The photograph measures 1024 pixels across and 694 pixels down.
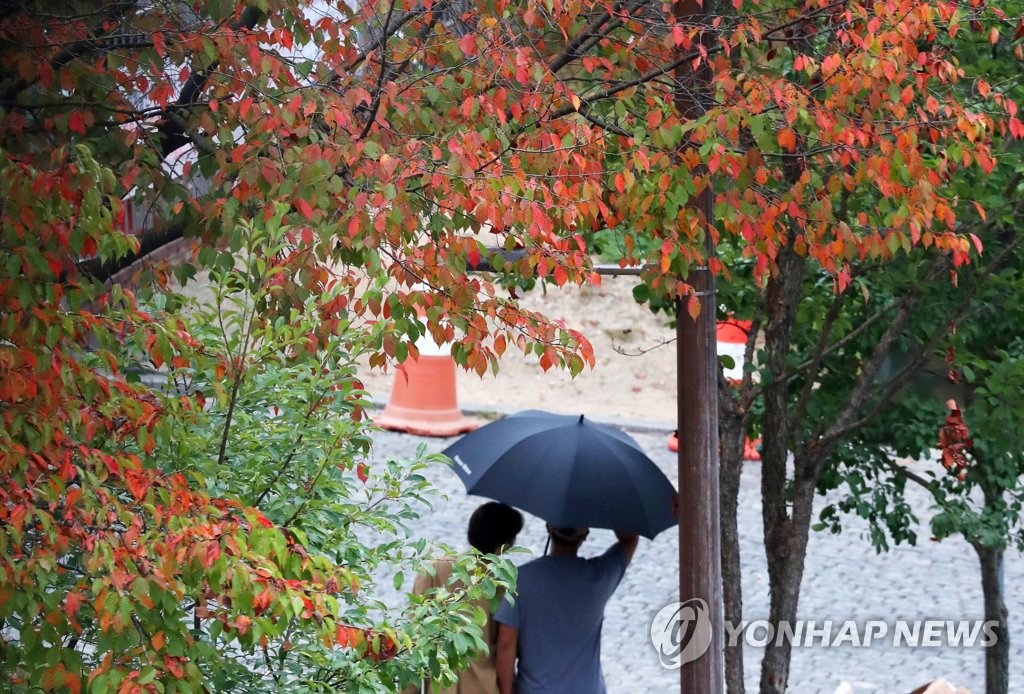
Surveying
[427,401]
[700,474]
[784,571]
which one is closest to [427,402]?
[427,401]

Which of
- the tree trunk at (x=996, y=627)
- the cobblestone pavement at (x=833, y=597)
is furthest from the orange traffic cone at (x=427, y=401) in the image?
the tree trunk at (x=996, y=627)

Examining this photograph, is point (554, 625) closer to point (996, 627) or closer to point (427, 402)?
point (996, 627)

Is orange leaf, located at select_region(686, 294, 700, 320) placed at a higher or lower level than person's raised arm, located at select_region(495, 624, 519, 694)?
higher

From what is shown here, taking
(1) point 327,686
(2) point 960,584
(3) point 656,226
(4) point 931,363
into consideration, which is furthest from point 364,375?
(1) point 327,686

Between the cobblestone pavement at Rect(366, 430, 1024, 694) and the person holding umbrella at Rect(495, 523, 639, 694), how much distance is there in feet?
10.4

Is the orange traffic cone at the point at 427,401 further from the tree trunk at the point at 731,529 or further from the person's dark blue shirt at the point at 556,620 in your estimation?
the person's dark blue shirt at the point at 556,620

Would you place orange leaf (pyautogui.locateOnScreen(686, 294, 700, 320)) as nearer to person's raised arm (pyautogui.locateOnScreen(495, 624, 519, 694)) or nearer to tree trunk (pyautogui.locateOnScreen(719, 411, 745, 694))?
tree trunk (pyautogui.locateOnScreen(719, 411, 745, 694))

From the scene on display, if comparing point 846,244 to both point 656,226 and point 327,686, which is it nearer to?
point 656,226

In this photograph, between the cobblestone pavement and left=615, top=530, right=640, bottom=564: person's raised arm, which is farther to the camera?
the cobblestone pavement

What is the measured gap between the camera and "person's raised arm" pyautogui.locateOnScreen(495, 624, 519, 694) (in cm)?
474

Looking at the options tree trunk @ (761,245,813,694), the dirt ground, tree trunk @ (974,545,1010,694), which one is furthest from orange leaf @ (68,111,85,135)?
the dirt ground

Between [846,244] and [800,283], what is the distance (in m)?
0.67

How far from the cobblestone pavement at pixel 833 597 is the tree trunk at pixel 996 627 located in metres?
0.73

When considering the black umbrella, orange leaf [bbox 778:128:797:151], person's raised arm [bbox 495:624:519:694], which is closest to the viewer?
person's raised arm [bbox 495:624:519:694]
